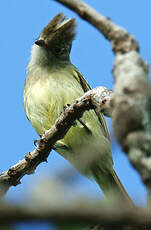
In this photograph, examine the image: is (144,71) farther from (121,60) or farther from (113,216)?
(113,216)

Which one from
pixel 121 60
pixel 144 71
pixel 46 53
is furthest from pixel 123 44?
pixel 46 53

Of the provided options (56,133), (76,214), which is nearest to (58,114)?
(56,133)

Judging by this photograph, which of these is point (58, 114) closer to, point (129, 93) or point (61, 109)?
point (61, 109)

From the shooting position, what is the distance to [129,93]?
1.10m

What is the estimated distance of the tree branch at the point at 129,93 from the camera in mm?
958

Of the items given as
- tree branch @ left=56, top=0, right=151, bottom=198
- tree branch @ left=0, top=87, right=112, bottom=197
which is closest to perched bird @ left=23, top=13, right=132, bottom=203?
tree branch @ left=0, top=87, right=112, bottom=197

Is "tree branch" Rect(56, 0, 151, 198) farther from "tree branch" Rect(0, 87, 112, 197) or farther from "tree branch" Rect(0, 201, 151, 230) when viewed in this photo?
"tree branch" Rect(0, 87, 112, 197)

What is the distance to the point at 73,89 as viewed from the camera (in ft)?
16.7

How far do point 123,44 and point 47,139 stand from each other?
2274 mm

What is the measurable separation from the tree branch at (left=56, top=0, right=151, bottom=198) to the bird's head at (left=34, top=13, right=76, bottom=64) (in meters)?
3.08

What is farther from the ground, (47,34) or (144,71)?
(47,34)

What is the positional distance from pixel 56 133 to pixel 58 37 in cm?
221

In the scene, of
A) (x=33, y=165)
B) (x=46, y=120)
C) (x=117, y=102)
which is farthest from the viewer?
(x=46, y=120)

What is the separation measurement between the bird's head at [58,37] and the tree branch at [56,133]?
167 centimetres
